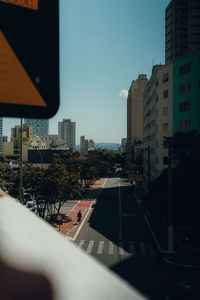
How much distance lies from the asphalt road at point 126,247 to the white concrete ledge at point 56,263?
6161 mm

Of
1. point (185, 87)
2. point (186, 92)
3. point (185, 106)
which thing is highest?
point (185, 87)

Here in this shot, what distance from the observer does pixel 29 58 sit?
4.13 ft

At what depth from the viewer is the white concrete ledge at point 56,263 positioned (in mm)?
594

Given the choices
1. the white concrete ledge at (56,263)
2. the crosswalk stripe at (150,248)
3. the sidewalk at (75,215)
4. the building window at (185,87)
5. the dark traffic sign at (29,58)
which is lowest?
the sidewalk at (75,215)

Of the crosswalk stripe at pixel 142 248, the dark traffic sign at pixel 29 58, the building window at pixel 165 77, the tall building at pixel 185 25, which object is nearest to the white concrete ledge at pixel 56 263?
the dark traffic sign at pixel 29 58

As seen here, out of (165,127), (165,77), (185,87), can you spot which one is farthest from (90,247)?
(165,77)

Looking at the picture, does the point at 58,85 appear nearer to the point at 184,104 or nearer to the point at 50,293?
the point at 50,293

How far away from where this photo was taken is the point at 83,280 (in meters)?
0.61

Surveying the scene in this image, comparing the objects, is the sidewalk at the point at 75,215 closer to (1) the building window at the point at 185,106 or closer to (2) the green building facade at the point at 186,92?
(2) the green building facade at the point at 186,92

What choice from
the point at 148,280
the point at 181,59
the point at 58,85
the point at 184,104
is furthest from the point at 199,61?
the point at 58,85

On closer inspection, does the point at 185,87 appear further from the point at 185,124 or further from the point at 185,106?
the point at 185,124

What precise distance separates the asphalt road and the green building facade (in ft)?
37.0

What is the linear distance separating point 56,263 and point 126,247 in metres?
18.4

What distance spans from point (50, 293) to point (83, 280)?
3.3 inches
